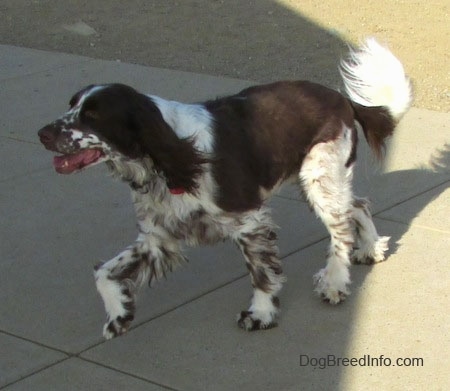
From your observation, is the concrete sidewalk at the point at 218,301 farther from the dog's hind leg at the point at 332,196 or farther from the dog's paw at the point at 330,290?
the dog's hind leg at the point at 332,196

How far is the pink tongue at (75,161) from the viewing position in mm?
4895

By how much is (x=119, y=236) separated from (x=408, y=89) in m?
2.15

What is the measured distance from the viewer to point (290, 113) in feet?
18.7

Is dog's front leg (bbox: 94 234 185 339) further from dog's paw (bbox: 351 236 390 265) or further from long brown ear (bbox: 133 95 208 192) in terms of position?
dog's paw (bbox: 351 236 390 265)

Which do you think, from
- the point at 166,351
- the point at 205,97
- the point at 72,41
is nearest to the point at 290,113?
the point at 166,351

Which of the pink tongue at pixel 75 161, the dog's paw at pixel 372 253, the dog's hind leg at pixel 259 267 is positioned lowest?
the dog's paw at pixel 372 253

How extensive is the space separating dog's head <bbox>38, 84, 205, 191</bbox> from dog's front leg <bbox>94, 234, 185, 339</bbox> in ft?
1.78

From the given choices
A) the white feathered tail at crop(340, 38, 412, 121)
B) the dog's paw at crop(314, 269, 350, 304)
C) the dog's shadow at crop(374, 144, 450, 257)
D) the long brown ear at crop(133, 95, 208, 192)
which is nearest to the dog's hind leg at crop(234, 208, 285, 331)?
the dog's paw at crop(314, 269, 350, 304)

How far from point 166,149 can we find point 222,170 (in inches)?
16.5

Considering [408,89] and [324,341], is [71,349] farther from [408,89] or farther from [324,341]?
[408,89]

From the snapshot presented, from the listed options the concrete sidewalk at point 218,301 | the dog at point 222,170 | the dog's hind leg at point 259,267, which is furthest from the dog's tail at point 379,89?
the dog's hind leg at point 259,267

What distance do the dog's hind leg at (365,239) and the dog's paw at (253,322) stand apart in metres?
1.03

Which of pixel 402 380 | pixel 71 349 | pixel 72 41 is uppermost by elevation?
pixel 402 380

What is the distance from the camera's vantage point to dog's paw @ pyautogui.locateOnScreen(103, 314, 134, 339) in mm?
5266
